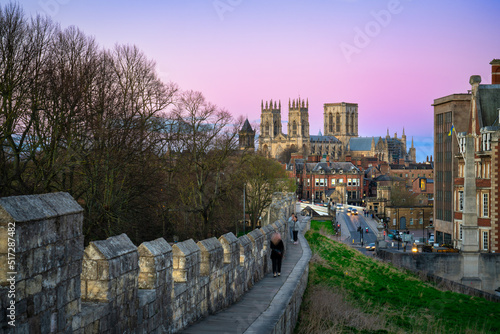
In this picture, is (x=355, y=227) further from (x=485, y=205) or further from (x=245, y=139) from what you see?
(x=245, y=139)

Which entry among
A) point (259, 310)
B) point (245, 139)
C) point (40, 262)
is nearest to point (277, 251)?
point (259, 310)

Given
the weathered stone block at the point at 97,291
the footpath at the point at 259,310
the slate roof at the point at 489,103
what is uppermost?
the slate roof at the point at 489,103

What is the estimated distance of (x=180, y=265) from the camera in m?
8.84

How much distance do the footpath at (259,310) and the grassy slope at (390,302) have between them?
2.58ft

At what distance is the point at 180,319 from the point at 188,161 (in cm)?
2605

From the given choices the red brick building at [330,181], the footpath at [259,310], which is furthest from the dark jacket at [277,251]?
the red brick building at [330,181]

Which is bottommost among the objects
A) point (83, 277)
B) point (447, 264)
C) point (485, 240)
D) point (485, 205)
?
point (447, 264)

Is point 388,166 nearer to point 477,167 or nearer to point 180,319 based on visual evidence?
point 477,167

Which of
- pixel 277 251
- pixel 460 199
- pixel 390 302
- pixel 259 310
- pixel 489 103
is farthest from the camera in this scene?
pixel 489 103

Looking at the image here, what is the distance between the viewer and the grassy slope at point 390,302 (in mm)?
15023

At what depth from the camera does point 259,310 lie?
35.2 ft

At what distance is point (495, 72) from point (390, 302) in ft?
134

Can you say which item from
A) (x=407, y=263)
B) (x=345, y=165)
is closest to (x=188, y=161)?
(x=407, y=263)

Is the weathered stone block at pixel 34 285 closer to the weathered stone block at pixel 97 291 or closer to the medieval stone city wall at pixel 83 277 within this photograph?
the medieval stone city wall at pixel 83 277
